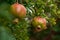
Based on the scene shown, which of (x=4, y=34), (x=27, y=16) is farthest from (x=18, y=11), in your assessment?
(x=27, y=16)

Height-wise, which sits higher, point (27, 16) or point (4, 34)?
point (4, 34)

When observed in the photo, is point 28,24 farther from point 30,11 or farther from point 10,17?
point 10,17

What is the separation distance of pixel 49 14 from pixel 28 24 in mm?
233

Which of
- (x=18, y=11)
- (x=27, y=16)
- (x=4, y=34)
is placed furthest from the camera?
(x=27, y=16)

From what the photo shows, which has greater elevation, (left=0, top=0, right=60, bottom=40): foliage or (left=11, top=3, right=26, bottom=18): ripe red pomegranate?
(left=11, top=3, right=26, bottom=18): ripe red pomegranate

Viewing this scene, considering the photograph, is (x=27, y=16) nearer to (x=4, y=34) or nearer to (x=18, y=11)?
(x=18, y=11)

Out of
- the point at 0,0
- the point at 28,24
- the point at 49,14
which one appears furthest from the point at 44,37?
the point at 0,0

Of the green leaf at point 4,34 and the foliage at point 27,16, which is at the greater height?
the green leaf at point 4,34

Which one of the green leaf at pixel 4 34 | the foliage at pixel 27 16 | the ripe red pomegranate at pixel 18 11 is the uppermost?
the ripe red pomegranate at pixel 18 11

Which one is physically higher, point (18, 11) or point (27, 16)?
point (18, 11)

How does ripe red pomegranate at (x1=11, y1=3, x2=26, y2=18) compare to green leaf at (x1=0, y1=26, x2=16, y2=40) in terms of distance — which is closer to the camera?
green leaf at (x1=0, y1=26, x2=16, y2=40)

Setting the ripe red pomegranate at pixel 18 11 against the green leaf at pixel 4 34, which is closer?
the green leaf at pixel 4 34

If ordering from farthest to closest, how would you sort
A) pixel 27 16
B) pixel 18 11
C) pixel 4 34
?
pixel 27 16 < pixel 18 11 < pixel 4 34

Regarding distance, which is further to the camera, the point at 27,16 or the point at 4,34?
the point at 27,16
